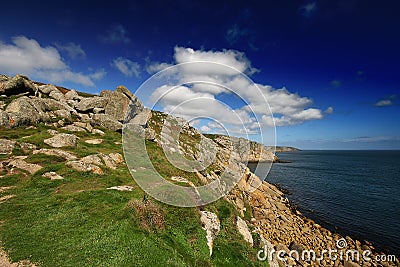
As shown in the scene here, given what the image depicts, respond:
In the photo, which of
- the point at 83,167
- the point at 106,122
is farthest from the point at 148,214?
the point at 106,122

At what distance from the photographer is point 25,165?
61.5ft

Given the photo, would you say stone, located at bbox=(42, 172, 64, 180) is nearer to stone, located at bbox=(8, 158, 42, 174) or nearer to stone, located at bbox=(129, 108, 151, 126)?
stone, located at bbox=(8, 158, 42, 174)

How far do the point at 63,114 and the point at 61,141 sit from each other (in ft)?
47.9

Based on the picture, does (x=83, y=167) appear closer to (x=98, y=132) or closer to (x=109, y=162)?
(x=109, y=162)

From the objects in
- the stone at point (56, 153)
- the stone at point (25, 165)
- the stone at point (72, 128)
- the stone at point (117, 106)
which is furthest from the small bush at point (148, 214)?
the stone at point (117, 106)

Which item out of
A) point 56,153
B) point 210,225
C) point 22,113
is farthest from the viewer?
point 22,113

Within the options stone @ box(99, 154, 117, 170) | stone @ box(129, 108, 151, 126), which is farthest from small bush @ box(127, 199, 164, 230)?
stone @ box(129, 108, 151, 126)

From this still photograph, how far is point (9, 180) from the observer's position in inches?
650

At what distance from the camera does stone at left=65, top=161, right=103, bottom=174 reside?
777 inches

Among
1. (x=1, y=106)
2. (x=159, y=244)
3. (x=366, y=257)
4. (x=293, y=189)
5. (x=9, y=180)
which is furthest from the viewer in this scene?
(x=293, y=189)

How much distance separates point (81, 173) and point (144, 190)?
6549 mm

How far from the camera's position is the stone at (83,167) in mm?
19734

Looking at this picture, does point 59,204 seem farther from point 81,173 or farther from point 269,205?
point 269,205

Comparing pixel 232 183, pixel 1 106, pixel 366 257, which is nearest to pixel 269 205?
pixel 232 183
